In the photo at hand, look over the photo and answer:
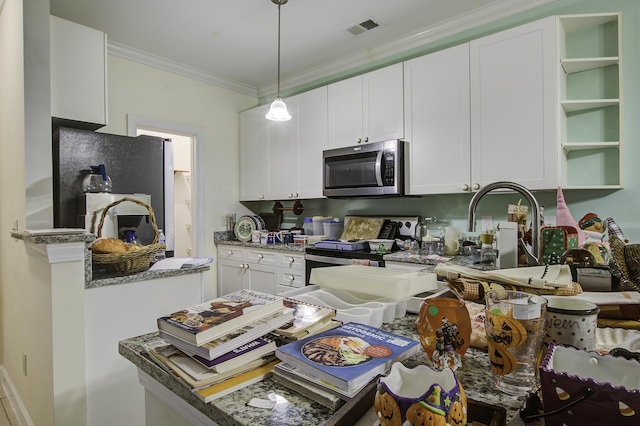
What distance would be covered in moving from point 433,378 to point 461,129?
247cm

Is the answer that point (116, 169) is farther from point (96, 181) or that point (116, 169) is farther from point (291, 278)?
point (291, 278)

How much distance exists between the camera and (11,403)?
7.64ft

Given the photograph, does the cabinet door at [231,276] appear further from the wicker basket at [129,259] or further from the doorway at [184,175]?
the wicker basket at [129,259]

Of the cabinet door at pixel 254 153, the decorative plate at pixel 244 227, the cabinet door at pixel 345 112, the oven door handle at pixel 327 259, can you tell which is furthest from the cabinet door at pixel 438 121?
the decorative plate at pixel 244 227

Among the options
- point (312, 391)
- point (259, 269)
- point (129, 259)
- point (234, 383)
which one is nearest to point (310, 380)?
point (312, 391)

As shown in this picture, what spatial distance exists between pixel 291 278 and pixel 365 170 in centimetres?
122

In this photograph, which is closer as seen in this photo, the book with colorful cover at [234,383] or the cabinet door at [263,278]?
the book with colorful cover at [234,383]

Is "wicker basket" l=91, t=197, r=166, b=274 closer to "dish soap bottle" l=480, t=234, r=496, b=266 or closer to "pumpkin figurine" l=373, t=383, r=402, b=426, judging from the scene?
"pumpkin figurine" l=373, t=383, r=402, b=426

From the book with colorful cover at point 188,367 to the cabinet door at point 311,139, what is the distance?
9.30 feet

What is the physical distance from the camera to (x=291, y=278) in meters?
3.36

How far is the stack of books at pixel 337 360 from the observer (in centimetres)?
59

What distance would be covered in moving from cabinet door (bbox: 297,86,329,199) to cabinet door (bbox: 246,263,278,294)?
2.73 ft

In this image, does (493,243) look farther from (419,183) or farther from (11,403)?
(11,403)

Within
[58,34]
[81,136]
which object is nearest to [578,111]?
[81,136]
